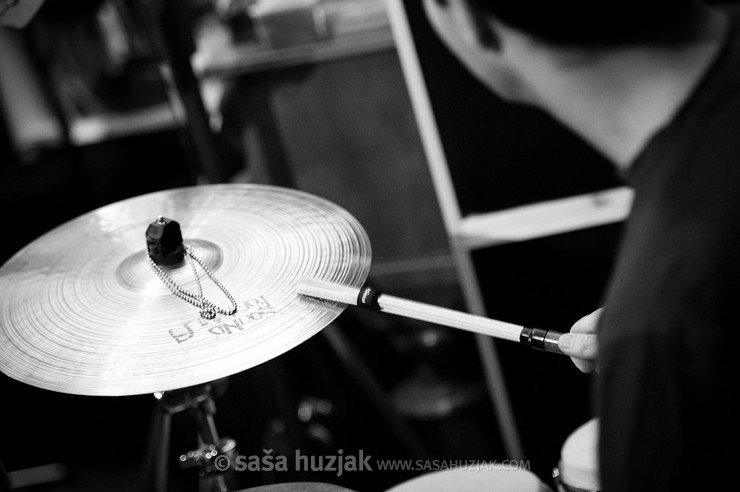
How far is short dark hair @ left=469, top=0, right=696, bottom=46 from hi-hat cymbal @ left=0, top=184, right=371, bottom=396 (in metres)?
0.48

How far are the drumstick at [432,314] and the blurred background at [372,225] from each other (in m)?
0.48

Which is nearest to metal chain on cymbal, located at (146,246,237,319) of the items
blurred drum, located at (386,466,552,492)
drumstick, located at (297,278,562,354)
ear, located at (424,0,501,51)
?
drumstick, located at (297,278,562,354)

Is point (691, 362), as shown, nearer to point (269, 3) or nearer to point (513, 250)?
point (513, 250)

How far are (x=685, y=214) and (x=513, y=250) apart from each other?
1.06 metres

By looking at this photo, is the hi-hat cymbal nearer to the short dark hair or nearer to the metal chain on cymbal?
the metal chain on cymbal

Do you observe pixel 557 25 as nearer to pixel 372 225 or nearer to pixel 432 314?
pixel 432 314

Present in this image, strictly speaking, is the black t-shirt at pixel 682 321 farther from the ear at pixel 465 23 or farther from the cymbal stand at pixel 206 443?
the cymbal stand at pixel 206 443

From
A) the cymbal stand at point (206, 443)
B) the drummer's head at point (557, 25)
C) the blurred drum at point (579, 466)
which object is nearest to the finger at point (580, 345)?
the blurred drum at point (579, 466)

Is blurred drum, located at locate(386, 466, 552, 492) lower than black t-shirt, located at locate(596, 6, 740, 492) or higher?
lower

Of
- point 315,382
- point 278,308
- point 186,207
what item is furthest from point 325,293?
point 315,382

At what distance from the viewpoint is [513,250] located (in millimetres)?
1734

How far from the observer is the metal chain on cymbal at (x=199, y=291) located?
1098mm

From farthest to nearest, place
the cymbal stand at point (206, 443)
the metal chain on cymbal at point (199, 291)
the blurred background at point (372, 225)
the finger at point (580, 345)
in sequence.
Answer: the blurred background at point (372, 225)
the cymbal stand at point (206, 443)
the metal chain on cymbal at point (199, 291)
the finger at point (580, 345)

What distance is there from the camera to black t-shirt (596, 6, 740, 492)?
0.66 metres
